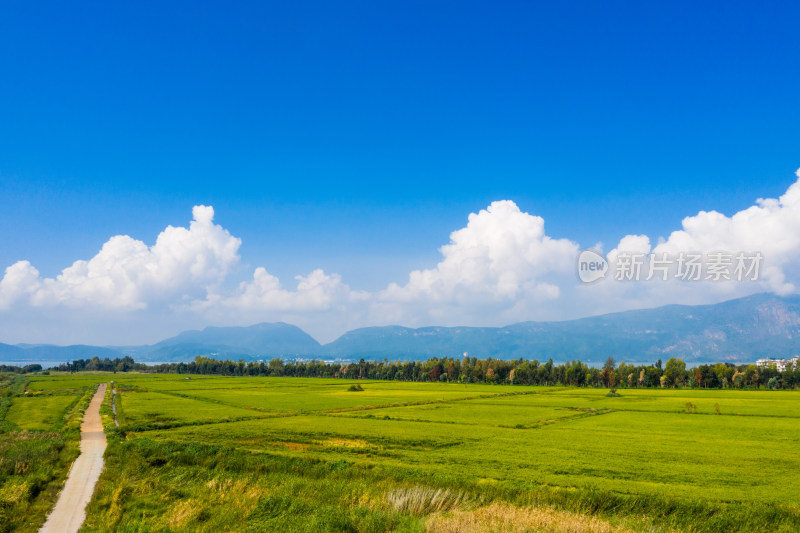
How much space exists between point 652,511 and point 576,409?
52.2 m

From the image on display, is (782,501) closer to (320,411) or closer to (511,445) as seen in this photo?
(511,445)

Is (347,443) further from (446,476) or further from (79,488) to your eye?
(79,488)

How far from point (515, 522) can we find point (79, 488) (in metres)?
23.0

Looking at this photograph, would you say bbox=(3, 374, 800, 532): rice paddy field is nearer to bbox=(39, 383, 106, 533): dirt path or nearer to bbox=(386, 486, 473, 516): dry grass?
bbox=(386, 486, 473, 516): dry grass

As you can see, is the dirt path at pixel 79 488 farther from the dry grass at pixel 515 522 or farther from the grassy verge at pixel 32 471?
the dry grass at pixel 515 522

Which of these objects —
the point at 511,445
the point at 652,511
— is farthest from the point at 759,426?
the point at 652,511

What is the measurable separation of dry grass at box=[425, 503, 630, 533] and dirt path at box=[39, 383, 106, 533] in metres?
15.4

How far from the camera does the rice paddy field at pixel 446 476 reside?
19.0 meters

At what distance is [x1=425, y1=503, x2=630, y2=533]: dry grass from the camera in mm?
16516

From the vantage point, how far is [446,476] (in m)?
24.9

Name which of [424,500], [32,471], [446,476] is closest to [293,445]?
[32,471]

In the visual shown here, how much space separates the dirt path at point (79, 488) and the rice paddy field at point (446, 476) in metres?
0.72

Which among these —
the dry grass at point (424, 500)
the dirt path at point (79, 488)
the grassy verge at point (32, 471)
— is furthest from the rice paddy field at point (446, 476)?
the grassy verge at point (32, 471)

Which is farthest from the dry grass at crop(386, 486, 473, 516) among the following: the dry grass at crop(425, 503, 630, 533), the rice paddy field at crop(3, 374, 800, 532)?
the dry grass at crop(425, 503, 630, 533)
